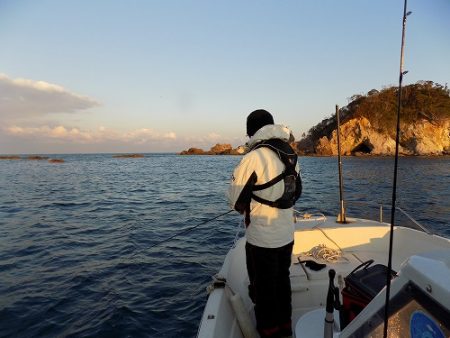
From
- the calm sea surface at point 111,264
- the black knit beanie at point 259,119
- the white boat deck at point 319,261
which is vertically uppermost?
the black knit beanie at point 259,119

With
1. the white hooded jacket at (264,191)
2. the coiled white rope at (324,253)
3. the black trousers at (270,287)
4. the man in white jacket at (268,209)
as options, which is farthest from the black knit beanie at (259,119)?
the coiled white rope at (324,253)

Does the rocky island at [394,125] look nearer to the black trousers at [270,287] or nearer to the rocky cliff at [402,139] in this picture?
the rocky cliff at [402,139]

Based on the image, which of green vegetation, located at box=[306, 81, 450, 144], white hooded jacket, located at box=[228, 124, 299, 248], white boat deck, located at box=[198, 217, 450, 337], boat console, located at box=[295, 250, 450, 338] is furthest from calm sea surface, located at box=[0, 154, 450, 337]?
green vegetation, located at box=[306, 81, 450, 144]

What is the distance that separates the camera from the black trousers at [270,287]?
123 inches

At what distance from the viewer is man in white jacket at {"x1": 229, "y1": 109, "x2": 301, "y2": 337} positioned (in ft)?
9.80

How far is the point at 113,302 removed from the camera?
6438 millimetres

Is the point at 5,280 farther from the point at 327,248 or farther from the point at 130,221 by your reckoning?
the point at 327,248

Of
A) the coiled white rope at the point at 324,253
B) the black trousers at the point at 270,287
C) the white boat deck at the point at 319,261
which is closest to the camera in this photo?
the black trousers at the point at 270,287

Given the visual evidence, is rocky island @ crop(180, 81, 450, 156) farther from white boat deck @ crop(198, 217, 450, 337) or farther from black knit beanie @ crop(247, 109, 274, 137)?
black knit beanie @ crop(247, 109, 274, 137)

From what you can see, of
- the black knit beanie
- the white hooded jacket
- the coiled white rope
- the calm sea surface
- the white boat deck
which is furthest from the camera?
the calm sea surface

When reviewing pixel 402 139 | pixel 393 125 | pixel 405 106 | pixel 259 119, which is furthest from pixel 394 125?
pixel 259 119

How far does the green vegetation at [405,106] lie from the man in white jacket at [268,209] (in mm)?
83642

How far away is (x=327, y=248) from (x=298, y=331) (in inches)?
117

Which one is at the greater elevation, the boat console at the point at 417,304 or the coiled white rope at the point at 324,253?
the boat console at the point at 417,304
